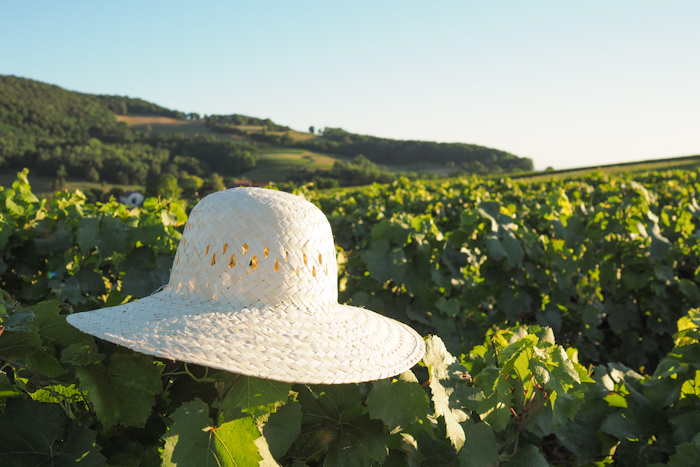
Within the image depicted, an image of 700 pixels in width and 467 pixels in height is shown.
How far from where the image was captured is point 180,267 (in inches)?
56.8

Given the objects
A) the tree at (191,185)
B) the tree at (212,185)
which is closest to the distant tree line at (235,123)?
the tree at (212,185)

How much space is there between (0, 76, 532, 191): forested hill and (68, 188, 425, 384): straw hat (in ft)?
236

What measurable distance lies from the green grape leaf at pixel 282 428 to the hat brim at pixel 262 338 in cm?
16

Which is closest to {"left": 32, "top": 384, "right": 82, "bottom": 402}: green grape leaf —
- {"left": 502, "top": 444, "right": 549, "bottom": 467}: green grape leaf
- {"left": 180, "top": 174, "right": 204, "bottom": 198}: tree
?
{"left": 502, "top": 444, "right": 549, "bottom": 467}: green grape leaf

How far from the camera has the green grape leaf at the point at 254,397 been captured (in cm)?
113

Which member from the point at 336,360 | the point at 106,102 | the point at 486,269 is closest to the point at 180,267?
the point at 336,360

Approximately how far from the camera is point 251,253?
4.41 ft

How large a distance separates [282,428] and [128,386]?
393 millimetres

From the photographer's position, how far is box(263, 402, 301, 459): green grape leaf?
1.16 m

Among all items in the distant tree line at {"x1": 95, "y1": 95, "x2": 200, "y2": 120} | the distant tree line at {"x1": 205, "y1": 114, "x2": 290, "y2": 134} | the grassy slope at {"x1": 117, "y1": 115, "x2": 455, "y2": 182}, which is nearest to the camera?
the grassy slope at {"x1": 117, "y1": 115, "x2": 455, "y2": 182}

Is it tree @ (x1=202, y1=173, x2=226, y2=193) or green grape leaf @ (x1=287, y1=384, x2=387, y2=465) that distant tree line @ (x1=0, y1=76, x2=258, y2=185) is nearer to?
tree @ (x1=202, y1=173, x2=226, y2=193)

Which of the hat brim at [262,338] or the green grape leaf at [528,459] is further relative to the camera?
the green grape leaf at [528,459]

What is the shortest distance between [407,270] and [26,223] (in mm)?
2788

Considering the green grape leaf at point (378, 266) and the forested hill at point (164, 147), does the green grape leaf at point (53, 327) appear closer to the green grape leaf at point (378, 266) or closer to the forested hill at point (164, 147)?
the green grape leaf at point (378, 266)
